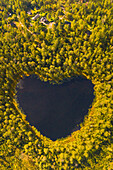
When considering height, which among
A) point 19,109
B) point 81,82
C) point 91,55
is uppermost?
point 91,55

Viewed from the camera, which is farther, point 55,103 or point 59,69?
point 55,103

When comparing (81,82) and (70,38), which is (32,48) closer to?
(70,38)

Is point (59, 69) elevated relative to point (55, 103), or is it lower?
elevated

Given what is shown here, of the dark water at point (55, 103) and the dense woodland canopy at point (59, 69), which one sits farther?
the dark water at point (55, 103)

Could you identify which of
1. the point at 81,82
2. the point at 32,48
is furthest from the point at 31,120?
the point at 32,48
